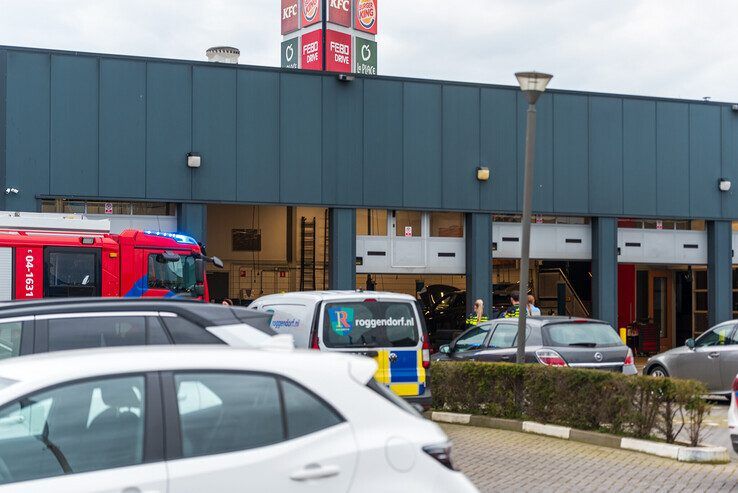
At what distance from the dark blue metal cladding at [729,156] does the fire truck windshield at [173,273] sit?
54.3 ft

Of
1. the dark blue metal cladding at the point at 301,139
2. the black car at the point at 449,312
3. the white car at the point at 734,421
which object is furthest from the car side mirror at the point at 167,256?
the white car at the point at 734,421

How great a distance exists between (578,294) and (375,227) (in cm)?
900

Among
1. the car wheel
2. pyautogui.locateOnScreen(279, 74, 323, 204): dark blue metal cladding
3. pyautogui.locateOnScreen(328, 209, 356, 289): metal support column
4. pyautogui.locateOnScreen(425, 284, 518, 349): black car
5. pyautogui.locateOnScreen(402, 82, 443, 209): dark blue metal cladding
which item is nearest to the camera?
the car wheel

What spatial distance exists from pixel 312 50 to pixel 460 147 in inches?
1951

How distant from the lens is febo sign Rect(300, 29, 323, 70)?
239ft

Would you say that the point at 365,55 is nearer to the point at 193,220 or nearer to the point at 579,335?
the point at 193,220

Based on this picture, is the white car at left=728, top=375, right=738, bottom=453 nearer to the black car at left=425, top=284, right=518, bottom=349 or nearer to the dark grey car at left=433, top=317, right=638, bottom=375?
the dark grey car at left=433, top=317, right=638, bottom=375

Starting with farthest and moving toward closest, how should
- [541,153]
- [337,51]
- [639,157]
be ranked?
[337,51], [639,157], [541,153]

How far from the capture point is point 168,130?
2350cm

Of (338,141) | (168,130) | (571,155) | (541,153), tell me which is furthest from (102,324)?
(571,155)

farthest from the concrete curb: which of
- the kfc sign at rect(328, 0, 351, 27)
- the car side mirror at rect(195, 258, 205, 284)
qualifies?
the kfc sign at rect(328, 0, 351, 27)

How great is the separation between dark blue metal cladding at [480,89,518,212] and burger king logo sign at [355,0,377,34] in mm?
49233

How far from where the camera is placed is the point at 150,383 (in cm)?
478

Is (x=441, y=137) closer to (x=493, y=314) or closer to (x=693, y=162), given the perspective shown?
(x=493, y=314)
